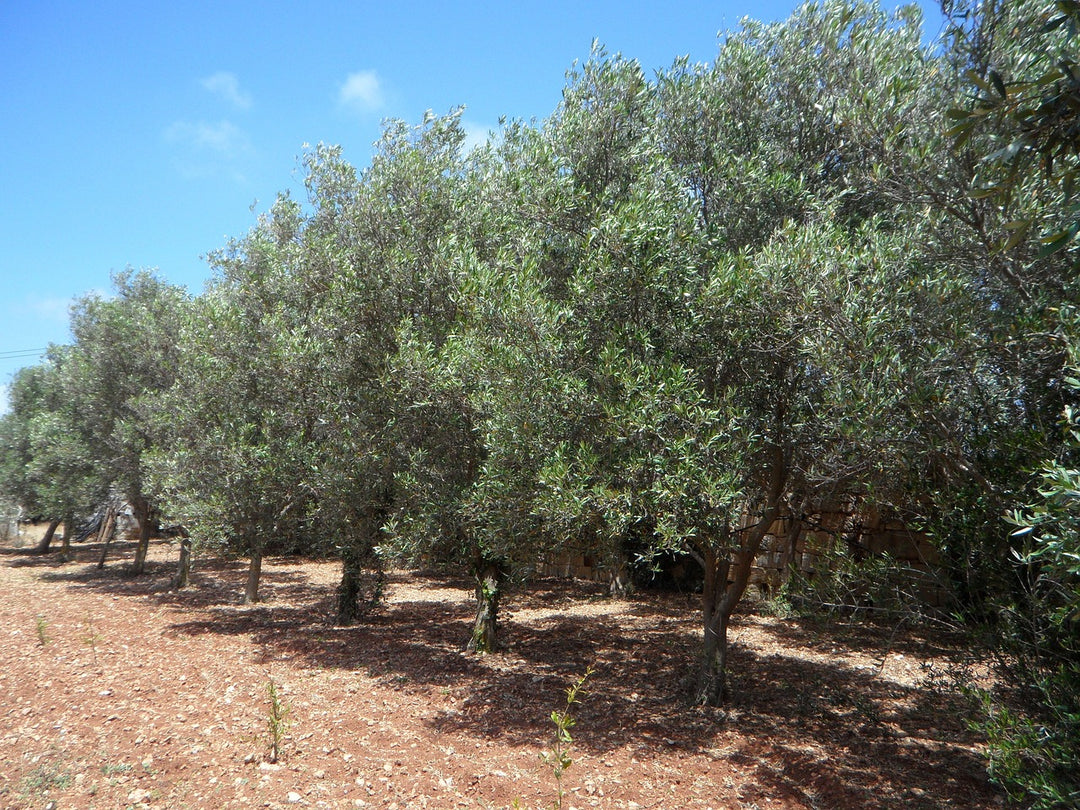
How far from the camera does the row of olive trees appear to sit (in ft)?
17.3

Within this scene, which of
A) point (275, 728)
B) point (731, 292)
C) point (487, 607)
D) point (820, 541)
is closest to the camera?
point (731, 292)

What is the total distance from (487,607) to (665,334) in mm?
5547

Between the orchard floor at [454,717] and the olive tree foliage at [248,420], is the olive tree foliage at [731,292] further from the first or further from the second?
the olive tree foliage at [248,420]

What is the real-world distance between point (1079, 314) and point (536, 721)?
242 inches

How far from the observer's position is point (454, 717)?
25.8ft

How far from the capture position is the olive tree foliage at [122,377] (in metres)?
16.1

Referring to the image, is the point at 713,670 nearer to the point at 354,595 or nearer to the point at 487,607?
the point at 487,607

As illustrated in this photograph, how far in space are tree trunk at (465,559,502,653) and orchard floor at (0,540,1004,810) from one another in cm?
33

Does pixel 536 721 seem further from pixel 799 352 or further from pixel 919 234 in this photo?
pixel 919 234

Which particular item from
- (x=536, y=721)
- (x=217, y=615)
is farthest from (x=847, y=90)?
(x=217, y=615)

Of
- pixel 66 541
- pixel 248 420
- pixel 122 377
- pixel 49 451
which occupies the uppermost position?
pixel 122 377

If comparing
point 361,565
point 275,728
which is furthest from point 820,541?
point 275,728

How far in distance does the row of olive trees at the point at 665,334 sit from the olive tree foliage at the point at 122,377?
5180 mm

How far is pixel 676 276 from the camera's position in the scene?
A: 6652 millimetres
